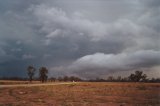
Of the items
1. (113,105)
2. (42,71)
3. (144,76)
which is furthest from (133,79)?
(113,105)

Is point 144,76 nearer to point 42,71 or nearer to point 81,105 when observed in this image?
point 42,71

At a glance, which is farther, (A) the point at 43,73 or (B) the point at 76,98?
(A) the point at 43,73

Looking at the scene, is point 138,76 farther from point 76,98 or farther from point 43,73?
point 76,98

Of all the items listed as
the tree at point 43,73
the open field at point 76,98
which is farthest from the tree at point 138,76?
the open field at point 76,98

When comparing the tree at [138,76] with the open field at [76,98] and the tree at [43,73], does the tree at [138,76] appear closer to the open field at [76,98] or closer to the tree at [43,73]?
the tree at [43,73]

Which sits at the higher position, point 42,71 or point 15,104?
point 42,71

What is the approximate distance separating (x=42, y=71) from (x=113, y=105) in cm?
8612

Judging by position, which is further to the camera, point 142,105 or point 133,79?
point 133,79

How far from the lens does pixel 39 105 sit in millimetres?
23422

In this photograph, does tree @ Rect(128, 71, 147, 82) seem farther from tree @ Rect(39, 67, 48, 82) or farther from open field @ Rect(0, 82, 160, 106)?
open field @ Rect(0, 82, 160, 106)

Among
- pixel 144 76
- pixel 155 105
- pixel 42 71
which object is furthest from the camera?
pixel 144 76

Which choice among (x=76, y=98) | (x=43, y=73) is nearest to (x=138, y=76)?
(x=43, y=73)

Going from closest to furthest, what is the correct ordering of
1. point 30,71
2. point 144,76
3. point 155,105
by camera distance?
point 155,105 → point 30,71 → point 144,76

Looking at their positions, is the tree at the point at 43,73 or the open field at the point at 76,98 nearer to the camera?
the open field at the point at 76,98
